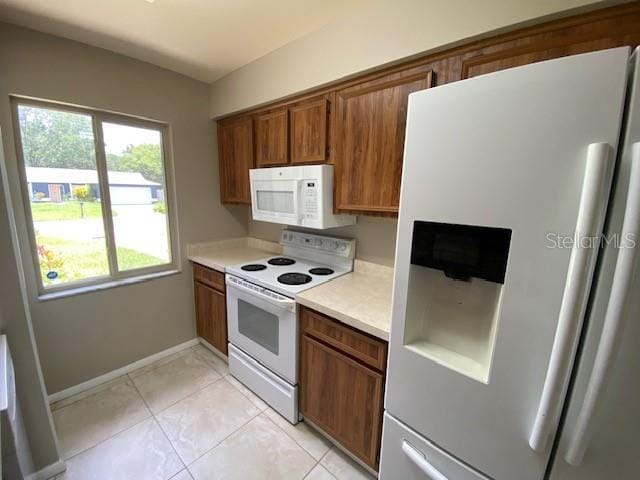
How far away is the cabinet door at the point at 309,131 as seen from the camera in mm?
1704

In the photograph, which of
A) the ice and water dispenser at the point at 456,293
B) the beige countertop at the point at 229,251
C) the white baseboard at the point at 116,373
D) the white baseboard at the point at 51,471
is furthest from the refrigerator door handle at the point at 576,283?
the white baseboard at the point at 116,373

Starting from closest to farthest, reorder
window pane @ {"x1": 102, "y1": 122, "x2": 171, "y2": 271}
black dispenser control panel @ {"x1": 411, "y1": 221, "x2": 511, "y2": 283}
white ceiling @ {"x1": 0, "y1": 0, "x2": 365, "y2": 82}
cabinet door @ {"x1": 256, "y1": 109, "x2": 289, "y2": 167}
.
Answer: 1. black dispenser control panel @ {"x1": 411, "y1": 221, "x2": 511, "y2": 283}
2. white ceiling @ {"x1": 0, "y1": 0, "x2": 365, "y2": 82}
3. cabinet door @ {"x1": 256, "y1": 109, "x2": 289, "y2": 167}
4. window pane @ {"x1": 102, "y1": 122, "x2": 171, "y2": 271}

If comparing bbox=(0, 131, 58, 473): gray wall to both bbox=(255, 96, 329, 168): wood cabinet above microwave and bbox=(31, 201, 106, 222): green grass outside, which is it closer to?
bbox=(31, 201, 106, 222): green grass outside

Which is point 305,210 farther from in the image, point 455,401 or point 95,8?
point 95,8

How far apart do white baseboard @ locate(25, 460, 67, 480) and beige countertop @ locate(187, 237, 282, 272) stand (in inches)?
54.3

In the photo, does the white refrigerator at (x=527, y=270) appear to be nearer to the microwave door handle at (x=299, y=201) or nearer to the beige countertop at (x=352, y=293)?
the beige countertop at (x=352, y=293)

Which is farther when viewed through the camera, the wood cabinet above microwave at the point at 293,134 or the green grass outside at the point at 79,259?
the green grass outside at the point at 79,259

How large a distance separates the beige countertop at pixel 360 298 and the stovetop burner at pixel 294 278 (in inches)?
5.6

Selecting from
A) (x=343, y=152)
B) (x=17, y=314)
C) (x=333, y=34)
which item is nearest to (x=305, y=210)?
(x=343, y=152)

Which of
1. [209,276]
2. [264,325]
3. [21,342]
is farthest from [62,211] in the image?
[264,325]

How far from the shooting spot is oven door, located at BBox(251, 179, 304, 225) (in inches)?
71.4

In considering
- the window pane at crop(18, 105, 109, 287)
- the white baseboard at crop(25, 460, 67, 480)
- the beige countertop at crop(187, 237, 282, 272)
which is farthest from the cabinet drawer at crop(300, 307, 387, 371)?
the window pane at crop(18, 105, 109, 287)

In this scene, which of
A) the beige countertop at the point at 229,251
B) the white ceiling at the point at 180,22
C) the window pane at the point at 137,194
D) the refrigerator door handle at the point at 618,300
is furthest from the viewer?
the beige countertop at the point at 229,251

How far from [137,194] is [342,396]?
2296 millimetres
